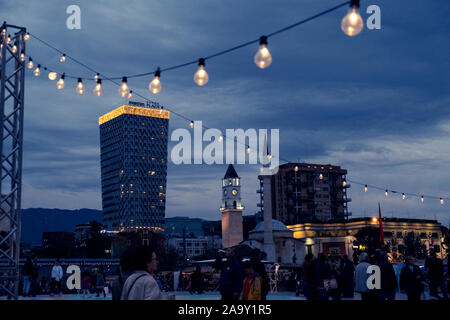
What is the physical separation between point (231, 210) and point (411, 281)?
8665 cm

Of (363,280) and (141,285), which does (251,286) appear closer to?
(363,280)

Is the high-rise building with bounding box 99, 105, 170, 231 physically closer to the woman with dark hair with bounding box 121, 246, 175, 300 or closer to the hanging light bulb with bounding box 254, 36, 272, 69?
the hanging light bulb with bounding box 254, 36, 272, 69

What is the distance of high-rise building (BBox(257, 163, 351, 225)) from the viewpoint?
11731cm

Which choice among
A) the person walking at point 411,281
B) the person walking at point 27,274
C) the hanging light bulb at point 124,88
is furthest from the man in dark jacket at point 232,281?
the person walking at point 27,274

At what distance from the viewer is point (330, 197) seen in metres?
123

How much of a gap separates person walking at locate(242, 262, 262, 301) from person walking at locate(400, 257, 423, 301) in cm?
571

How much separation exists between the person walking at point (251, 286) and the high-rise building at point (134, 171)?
17436 centimetres

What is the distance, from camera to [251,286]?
34.2ft

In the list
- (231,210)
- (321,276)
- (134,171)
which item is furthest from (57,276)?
(134,171)

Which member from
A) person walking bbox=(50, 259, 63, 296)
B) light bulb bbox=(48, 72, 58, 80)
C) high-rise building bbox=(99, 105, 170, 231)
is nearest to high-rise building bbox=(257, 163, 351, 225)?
high-rise building bbox=(99, 105, 170, 231)
